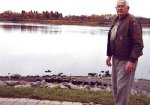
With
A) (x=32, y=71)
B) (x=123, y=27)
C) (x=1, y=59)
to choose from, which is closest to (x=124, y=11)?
(x=123, y=27)

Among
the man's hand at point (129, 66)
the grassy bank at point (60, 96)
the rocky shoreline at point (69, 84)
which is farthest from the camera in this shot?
the rocky shoreline at point (69, 84)

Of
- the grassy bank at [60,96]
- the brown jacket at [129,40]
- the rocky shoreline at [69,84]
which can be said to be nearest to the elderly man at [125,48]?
the brown jacket at [129,40]

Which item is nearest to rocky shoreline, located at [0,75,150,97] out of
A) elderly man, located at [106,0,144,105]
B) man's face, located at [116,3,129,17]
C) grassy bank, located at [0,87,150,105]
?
grassy bank, located at [0,87,150,105]

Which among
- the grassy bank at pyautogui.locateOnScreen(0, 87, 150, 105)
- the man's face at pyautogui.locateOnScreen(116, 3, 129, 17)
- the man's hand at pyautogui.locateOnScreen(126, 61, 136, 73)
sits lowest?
the grassy bank at pyautogui.locateOnScreen(0, 87, 150, 105)

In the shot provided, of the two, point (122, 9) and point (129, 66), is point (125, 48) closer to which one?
point (129, 66)

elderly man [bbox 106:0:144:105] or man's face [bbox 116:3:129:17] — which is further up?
man's face [bbox 116:3:129:17]

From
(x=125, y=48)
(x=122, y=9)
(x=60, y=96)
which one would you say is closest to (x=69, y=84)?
(x=60, y=96)

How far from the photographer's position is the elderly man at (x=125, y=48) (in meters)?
5.94

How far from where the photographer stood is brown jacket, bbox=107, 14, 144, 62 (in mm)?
5930

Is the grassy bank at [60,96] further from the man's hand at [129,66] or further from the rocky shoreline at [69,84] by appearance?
the rocky shoreline at [69,84]

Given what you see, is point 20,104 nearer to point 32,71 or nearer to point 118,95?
point 118,95

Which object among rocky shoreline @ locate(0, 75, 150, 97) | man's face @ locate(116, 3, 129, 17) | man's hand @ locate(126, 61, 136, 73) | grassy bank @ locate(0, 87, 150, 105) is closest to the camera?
man's hand @ locate(126, 61, 136, 73)

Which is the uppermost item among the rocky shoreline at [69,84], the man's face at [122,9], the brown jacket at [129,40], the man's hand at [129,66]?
the man's face at [122,9]

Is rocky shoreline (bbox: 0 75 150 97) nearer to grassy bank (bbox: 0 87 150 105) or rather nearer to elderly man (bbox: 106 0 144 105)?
grassy bank (bbox: 0 87 150 105)
